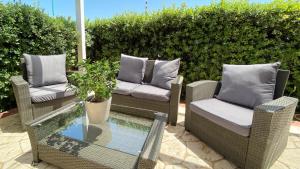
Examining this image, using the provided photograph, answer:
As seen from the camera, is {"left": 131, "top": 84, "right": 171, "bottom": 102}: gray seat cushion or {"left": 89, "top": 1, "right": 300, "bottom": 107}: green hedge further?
{"left": 89, "top": 1, "right": 300, "bottom": 107}: green hedge

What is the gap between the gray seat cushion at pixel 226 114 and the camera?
5.80ft

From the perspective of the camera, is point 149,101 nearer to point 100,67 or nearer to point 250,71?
point 100,67

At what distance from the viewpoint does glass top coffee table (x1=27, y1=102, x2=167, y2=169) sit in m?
1.50

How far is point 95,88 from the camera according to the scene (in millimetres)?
1835

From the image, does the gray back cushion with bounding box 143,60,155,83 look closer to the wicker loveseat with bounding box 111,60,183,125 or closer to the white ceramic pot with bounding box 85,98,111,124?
the wicker loveseat with bounding box 111,60,183,125

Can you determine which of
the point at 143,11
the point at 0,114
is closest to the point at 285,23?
the point at 143,11

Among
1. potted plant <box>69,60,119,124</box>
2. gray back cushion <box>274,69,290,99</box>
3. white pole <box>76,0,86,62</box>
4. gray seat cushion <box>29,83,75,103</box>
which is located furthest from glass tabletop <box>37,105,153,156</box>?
white pole <box>76,0,86,62</box>

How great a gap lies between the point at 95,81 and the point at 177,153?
117cm

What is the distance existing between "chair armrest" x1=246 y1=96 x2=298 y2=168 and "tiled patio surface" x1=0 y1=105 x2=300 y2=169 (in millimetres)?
287

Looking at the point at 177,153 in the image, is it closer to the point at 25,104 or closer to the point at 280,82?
the point at 280,82

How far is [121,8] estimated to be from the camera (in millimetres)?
4414

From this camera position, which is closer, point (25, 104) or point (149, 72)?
point (25, 104)

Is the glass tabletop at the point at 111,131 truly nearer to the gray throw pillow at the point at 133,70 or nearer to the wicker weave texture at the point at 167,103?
the wicker weave texture at the point at 167,103

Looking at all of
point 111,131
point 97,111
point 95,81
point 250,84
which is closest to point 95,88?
point 95,81
